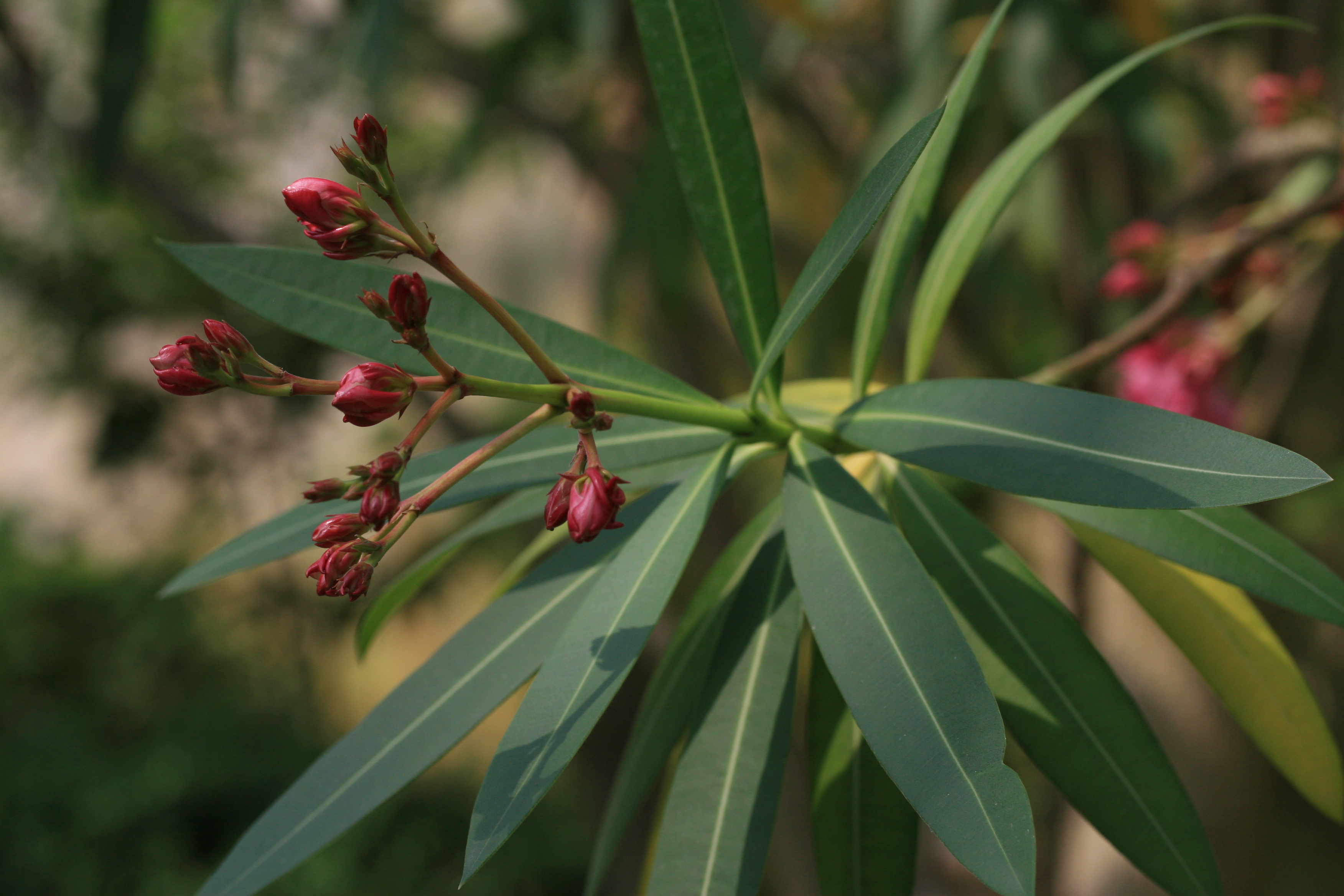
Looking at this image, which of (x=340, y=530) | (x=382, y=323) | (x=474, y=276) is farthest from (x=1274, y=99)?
(x=474, y=276)

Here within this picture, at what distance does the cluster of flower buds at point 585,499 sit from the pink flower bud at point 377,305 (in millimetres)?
104

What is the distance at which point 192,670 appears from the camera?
4105 mm

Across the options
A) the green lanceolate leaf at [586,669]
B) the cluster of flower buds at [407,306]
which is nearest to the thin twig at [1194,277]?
the green lanceolate leaf at [586,669]

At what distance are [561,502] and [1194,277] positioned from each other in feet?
2.15

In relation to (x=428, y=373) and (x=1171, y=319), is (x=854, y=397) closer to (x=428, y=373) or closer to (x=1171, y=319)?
(x=428, y=373)

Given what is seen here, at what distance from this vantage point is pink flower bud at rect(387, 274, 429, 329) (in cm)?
40

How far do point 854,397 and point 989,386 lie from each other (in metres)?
0.16

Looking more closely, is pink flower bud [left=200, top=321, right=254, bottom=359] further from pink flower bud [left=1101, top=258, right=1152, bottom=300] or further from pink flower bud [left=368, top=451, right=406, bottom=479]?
pink flower bud [left=1101, top=258, right=1152, bottom=300]

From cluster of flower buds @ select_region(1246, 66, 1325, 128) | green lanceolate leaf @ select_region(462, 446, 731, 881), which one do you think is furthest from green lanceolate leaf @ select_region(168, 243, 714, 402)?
cluster of flower buds @ select_region(1246, 66, 1325, 128)

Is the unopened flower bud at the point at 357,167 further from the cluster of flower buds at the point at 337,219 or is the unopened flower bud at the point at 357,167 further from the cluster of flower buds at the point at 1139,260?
the cluster of flower buds at the point at 1139,260

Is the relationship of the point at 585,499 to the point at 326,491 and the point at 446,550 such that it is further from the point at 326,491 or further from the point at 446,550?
the point at 446,550

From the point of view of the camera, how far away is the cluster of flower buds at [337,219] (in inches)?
15.6

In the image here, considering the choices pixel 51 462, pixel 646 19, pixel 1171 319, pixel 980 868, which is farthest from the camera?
pixel 51 462

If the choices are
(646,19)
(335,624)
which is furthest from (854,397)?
(335,624)
